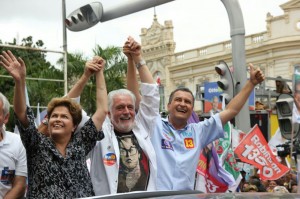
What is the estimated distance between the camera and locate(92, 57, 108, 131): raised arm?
13.4 ft

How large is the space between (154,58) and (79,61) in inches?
1089

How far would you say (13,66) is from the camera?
12.3ft

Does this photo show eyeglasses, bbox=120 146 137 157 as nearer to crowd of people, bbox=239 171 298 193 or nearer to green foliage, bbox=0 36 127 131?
crowd of people, bbox=239 171 298 193

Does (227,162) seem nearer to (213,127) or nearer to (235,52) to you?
(235,52)

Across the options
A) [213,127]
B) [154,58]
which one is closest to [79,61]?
[213,127]

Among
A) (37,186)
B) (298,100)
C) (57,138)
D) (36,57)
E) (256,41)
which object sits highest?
(256,41)

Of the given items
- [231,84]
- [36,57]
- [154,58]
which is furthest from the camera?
[154,58]

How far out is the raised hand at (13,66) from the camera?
146 inches

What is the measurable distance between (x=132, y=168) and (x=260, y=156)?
4.63 metres

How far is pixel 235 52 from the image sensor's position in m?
7.24

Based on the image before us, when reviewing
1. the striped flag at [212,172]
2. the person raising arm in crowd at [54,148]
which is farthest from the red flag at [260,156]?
the person raising arm in crowd at [54,148]

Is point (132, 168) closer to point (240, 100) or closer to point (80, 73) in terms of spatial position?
point (240, 100)

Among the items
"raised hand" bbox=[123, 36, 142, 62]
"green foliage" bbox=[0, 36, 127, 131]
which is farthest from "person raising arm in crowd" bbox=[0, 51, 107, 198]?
"green foliage" bbox=[0, 36, 127, 131]

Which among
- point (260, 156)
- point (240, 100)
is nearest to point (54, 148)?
point (240, 100)
